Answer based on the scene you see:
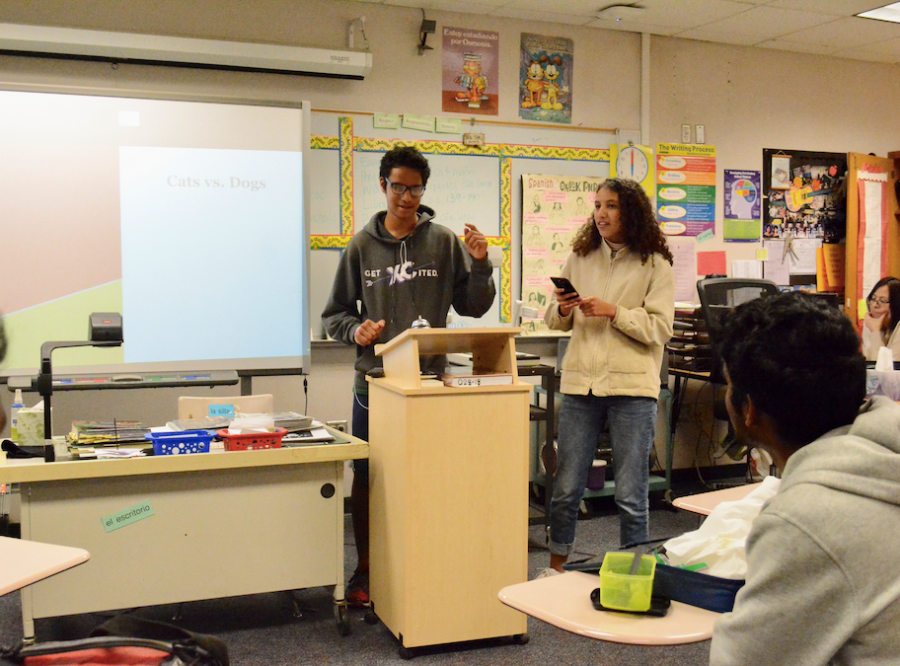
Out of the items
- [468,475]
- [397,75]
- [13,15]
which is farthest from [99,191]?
[468,475]

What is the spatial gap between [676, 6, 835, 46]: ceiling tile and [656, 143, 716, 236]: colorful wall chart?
643mm

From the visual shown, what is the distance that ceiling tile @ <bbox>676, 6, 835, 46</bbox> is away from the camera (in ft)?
14.5

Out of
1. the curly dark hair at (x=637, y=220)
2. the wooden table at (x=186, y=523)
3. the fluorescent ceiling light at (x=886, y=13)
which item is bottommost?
the wooden table at (x=186, y=523)

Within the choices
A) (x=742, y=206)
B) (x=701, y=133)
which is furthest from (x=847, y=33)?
(x=742, y=206)

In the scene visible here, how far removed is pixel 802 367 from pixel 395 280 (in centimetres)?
199

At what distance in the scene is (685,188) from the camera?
195 inches

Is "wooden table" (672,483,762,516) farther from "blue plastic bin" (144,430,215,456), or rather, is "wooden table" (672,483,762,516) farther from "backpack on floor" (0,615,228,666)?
"blue plastic bin" (144,430,215,456)

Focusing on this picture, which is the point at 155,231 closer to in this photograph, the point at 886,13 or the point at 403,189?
the point at 403,189

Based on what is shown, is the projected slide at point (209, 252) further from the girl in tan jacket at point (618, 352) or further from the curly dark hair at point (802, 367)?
the curly dark hair at point (802, 367)

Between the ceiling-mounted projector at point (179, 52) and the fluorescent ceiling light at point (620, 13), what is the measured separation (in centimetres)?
133

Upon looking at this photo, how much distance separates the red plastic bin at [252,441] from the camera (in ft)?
8.29

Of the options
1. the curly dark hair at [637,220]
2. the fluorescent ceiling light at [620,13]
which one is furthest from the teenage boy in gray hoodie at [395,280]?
the fluorescent ceiling light at [620,13]

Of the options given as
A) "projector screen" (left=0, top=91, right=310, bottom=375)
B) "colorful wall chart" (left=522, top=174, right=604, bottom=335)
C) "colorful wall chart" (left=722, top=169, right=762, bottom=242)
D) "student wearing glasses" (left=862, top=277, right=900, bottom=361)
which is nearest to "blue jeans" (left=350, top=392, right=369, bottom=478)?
"projector screen" (left=0, top=91, right=310, bottom=375)

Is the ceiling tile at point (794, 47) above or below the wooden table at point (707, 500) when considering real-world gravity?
above
